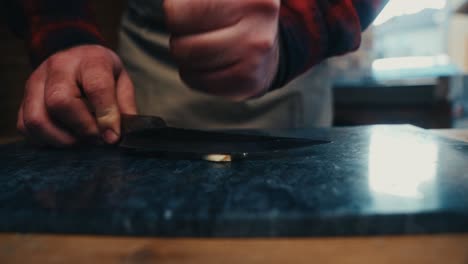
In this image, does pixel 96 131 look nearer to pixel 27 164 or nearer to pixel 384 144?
pixel 27 164

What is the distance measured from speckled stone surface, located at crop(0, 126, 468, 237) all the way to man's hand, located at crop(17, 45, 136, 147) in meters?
0.11

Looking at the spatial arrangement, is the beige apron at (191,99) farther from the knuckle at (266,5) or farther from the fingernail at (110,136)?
the knuckle at (266,5)

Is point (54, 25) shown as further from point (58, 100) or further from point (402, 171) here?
point (402, 171)

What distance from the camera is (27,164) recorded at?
435mm

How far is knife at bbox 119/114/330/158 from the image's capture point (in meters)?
0.41

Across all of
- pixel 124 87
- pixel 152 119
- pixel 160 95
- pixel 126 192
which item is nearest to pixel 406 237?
pixel 126 192

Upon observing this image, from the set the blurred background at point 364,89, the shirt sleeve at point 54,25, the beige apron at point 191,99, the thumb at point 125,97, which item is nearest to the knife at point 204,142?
the thumb at point 125,97

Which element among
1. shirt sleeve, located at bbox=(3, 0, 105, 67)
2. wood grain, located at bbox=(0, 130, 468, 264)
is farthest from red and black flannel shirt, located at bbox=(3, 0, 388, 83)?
wood grain, located at bbox=(0, 130, 468, 264)

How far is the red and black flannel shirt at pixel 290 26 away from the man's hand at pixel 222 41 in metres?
0.08

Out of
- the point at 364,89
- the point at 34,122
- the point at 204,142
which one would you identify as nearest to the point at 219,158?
the point at 204,142

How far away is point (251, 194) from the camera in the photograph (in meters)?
0.28

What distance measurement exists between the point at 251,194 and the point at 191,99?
1.97 ft

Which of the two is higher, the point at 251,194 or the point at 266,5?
the point at 266,5

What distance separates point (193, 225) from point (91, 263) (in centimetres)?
6
